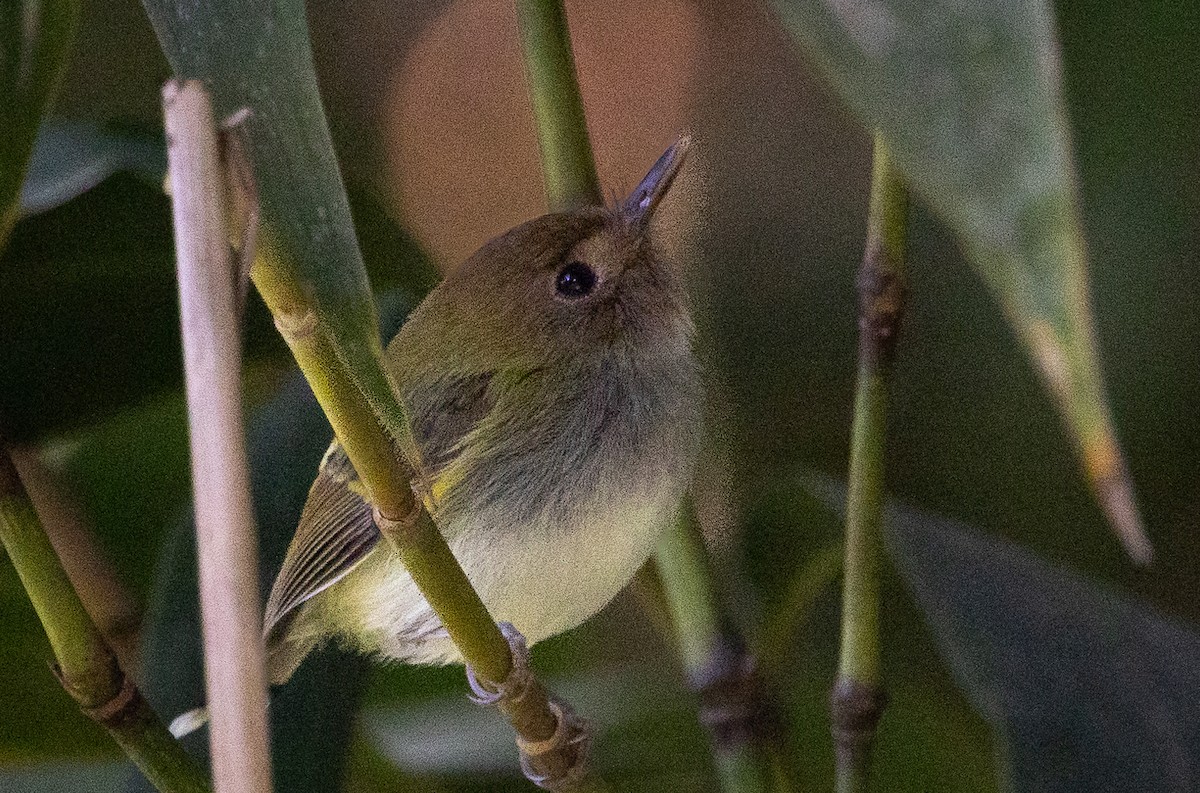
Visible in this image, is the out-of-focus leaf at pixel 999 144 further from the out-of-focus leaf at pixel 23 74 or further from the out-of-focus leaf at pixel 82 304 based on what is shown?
the out-of-focus leaf at pixel 82 304

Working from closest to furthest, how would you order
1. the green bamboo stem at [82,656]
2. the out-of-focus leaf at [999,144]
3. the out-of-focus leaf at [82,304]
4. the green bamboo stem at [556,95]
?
the out-of-focus leaf at [999,144] → the green bamboo stem at [82,656] → the green bamboo stem at [556,95] → the out-of-focus leaf at [82,304]

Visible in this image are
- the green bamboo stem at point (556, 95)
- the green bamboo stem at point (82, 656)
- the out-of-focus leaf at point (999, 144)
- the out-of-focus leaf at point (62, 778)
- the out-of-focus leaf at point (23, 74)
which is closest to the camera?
the out-of-focus leaf at point (999, 144)

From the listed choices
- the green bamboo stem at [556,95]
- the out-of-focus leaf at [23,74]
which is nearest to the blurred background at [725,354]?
the green bamboo stem at [556,95]

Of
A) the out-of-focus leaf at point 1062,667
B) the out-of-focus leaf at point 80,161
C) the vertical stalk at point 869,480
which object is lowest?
the out-of-focus leaf at point 1062,667

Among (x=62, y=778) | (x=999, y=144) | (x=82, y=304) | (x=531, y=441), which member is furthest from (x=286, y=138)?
(x=62, y=778)

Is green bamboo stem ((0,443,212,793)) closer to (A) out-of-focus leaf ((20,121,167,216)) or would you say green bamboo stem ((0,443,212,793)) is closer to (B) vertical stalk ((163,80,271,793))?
(A) out-of-focus leaf ((20,121,167,216))

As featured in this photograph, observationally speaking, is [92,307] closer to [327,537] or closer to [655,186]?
[327,537]

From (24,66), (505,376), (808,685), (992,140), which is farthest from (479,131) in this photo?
(992,140)
